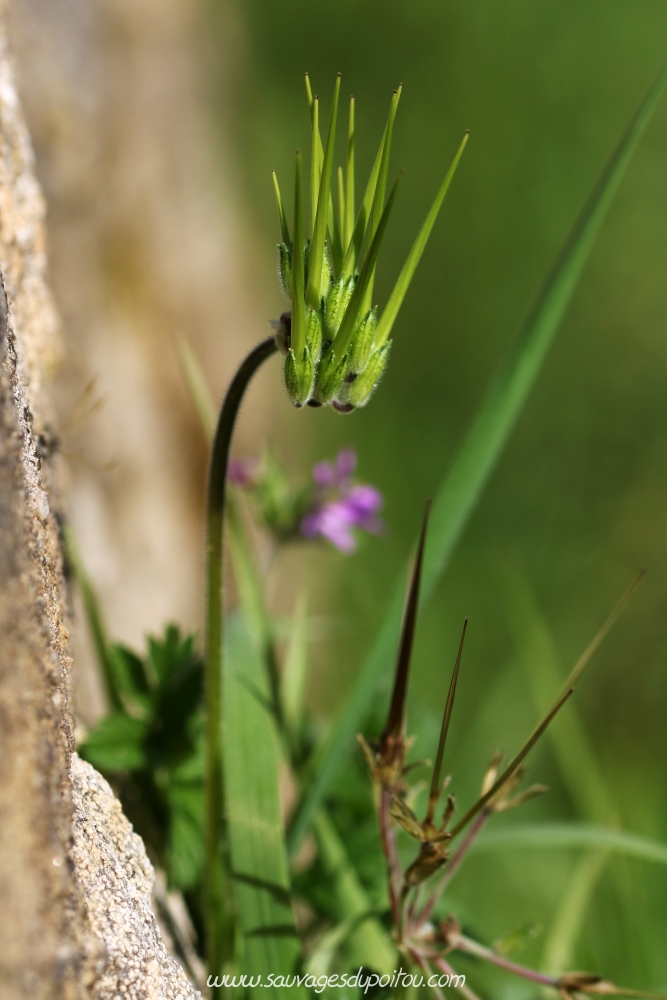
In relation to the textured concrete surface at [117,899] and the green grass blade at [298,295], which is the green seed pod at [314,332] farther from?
the textured concrete surface at [117,899]

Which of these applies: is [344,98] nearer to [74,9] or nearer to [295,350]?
[74,9]

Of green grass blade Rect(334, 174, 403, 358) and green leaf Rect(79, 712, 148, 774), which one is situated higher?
green grass blade Rect(334, 174, 403, 358)

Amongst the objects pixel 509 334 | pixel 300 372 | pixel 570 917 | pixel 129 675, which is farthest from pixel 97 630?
pixel 509 334

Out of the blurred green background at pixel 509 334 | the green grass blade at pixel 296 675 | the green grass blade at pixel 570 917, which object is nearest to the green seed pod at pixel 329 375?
the green grass blade at pixel 296 675

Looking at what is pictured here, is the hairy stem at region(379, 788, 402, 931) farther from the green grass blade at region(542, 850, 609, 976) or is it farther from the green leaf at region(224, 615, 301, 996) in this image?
the green grass blade at region(542, 850, 609, 976)

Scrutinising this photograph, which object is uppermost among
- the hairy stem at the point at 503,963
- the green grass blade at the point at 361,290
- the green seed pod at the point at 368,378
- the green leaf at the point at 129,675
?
the green grass blade at the point at 361,290

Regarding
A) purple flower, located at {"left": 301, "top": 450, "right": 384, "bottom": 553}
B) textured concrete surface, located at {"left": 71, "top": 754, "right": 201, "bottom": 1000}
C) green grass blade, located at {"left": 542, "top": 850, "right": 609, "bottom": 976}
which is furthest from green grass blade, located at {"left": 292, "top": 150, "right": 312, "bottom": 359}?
Answer: green grass blade, located at {"left": 542, "top": 850, "right": 609, "bottom": 976}

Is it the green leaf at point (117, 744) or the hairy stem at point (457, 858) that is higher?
the green leaf at point (117, 744)
